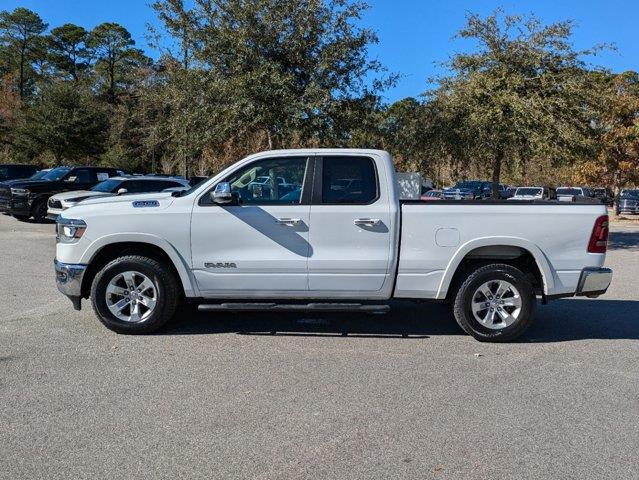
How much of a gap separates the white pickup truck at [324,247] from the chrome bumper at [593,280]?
0.04 ft

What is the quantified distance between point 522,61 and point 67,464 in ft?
49.0

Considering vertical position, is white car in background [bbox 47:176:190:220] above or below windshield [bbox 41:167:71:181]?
below

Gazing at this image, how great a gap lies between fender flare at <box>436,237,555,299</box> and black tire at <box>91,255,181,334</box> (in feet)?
9.35

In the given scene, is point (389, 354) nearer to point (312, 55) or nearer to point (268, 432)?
point (268, 432)

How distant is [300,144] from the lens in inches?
625

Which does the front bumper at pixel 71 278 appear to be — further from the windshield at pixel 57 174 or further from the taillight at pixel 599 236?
the windshield at pixel 57 174

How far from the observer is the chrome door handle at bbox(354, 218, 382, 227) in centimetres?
632

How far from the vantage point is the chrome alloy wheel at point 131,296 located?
6.52 metres

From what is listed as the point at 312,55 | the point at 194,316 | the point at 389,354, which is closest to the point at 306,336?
the point at 389,354

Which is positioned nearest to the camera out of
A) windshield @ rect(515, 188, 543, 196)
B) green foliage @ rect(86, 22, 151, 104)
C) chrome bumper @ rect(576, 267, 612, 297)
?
chrome bumper @ rect(576, 267, 612, 297)

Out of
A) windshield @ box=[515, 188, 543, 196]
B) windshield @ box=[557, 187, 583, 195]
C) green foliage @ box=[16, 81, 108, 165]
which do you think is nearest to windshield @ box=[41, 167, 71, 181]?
green foliage @ box=[16, 81, 108, 165]

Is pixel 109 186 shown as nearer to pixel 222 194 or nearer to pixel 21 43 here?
pixel 222 194

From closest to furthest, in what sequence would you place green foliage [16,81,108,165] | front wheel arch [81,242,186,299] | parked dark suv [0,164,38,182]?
front wheel arch [81,242,186,299] < parked dark suv [0,164,38,182] < green foliage [16,81,108,165]

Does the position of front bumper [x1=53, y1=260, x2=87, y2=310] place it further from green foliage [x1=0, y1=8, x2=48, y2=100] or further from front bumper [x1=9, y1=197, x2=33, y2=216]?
green foliage [x1=0, y1=8, x2=48, y2=100]
